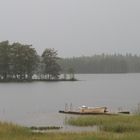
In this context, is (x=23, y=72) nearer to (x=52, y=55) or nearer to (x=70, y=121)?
(x=52, y=55)

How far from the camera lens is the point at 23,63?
15775 centimetres

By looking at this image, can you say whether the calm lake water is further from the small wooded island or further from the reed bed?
the small wooded island

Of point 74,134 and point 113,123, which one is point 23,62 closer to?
point 113,123

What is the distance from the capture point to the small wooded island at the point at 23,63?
158125 millimetres

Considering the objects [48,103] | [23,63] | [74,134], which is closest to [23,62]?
[23,63]

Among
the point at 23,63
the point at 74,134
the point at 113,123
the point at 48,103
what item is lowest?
the point at 48,103

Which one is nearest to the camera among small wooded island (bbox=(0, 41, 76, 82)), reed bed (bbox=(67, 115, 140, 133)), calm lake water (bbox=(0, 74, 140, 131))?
reed bed (bbox=(67, 115, 140, 133))

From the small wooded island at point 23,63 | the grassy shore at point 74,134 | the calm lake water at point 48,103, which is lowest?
the calm lake water at point 48,103

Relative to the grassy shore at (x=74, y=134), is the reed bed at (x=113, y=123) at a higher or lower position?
lower

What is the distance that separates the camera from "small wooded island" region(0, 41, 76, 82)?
15812 cm

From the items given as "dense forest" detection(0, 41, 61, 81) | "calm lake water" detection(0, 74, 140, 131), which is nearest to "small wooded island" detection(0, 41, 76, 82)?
"dense forest" detection(0, 41, 61, 81)

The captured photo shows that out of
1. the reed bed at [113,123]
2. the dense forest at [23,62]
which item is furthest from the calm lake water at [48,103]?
the dense forest at [23,62]

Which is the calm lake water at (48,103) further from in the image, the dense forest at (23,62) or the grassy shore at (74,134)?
the dense forest at (23,62)

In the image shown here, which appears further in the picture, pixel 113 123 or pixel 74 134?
pixel 113 123
